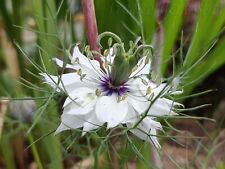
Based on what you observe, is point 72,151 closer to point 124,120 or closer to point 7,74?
point 7,74

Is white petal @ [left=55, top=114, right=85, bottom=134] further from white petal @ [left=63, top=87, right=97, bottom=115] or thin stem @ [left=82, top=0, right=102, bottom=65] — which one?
thin stem @ [left=82, top=0, right=102, bottom=65]

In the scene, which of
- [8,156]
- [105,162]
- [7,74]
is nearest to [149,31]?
[105,162]

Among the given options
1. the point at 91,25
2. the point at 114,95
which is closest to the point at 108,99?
the point at 114,95

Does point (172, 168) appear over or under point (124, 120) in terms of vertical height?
under

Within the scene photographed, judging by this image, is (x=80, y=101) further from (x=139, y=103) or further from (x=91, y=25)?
(x=91, y=25)

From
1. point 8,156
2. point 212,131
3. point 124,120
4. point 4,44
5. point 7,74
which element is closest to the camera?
point 124,120

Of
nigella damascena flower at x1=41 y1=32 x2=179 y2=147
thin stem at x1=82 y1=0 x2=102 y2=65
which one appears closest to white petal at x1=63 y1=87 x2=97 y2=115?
nigella damascena flower at x1=41 y1=32 x2=179 y2=147
